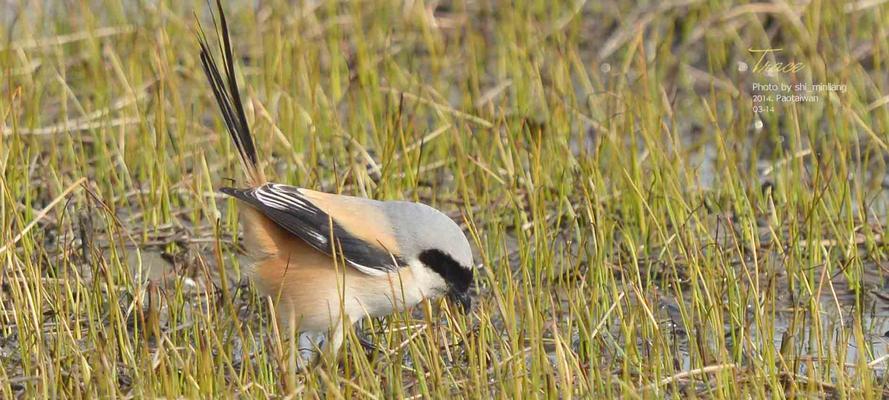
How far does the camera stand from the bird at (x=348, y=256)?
14.2 feet

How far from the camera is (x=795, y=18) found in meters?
7.32

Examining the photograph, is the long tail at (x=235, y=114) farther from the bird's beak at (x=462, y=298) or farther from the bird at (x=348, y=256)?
the bird's beak at (x=462, y=298)

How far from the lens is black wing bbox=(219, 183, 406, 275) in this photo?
172 inches

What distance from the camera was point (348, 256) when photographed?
4.36 meters

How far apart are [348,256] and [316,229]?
0.14 m

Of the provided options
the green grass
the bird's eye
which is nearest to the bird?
the bird's eye

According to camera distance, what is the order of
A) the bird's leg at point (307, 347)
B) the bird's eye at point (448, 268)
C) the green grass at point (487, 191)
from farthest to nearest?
the bird's leg at point (307, 347), the bird's eye at point (448, 268), the green grass at point (487, 191)

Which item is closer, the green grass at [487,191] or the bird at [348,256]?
the green grass at [487,191]

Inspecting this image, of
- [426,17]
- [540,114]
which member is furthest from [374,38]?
[540,114]

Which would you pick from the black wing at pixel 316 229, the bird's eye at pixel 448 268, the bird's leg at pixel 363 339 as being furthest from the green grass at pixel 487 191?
the black wing at pixel 316 229

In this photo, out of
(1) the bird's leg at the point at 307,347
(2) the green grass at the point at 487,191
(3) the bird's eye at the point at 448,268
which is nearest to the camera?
(2) the green grass at the point at 487,191

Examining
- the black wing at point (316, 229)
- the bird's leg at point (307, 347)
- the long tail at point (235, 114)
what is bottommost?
the bird's leg at point (307, 347)

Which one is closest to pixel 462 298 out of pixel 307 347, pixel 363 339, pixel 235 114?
pixel 363 339

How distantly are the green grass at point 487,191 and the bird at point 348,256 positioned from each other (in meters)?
0.14
